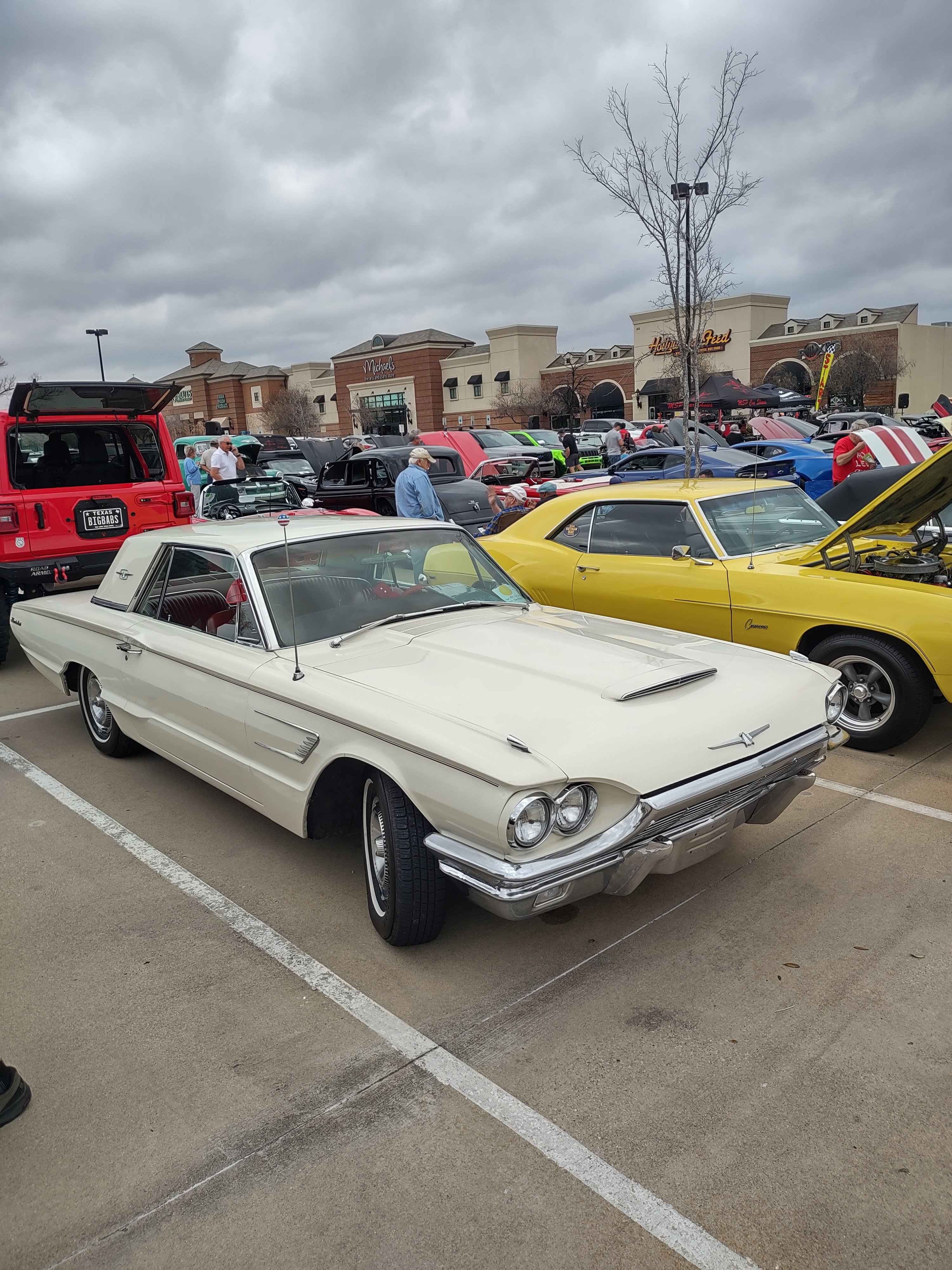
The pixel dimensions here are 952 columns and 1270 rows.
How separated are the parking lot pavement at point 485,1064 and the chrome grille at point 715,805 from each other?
1.81ft

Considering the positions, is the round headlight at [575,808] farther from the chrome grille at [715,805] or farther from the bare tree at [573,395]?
the bare tree at [573,395]

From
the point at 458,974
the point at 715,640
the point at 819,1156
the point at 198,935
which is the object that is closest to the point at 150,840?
the point at 198,935

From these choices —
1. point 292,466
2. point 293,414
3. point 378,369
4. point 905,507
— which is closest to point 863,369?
point 292,466

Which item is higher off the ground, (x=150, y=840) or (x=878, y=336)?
(x=878, y=336)

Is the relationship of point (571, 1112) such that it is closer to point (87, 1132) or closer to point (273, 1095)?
point (273, 1095)

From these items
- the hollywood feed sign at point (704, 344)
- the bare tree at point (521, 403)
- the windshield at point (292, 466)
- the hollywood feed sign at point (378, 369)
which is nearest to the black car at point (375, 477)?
the windshield at point (292, 466)

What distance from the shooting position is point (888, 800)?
14.9 feet

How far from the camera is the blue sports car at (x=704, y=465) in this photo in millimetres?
15023

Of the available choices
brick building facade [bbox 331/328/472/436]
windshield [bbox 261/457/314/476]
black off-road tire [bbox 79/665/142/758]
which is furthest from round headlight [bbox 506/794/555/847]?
brick building facade [bbox 331/328/472/436]

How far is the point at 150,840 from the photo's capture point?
Answer: 14.3 ft

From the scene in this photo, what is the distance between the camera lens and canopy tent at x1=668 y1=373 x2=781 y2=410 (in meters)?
27.2

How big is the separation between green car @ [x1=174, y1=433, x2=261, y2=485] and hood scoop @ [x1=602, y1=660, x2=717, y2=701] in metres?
6.63

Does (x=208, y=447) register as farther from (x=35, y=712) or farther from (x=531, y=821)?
(x=531, y=821)

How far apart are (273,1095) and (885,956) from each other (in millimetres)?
2125
